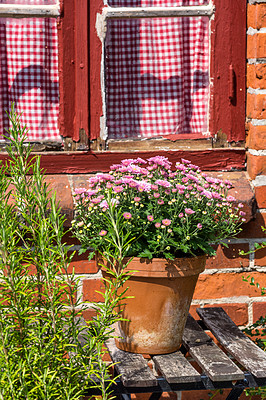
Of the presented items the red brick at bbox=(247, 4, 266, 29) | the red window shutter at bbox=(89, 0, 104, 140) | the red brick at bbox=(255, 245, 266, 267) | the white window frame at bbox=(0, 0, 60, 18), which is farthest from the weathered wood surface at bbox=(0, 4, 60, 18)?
the red brick at bbox=(255, 245, 266, 267)

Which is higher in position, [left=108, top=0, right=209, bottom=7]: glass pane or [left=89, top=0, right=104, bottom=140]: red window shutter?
[left=108, top=0, right=209, bottom=7]: glass pane

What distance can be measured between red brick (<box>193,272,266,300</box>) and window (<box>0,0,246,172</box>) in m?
0.51

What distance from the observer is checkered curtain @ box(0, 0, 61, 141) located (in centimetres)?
272

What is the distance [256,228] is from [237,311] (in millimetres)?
379

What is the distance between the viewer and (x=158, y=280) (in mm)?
2135

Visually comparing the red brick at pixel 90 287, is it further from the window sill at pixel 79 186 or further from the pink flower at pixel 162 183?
the pink flower at pixel 162 183

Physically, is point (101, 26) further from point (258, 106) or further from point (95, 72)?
point (258, 106)

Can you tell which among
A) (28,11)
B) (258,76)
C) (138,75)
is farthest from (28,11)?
(258,76)

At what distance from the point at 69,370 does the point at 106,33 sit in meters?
1.56

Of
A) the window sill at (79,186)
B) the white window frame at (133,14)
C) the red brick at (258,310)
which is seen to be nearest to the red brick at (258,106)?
the window sill at (79,186)

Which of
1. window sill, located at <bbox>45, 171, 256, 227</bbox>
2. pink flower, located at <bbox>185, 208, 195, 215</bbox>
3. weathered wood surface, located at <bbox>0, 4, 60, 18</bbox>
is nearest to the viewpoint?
pink flower, located at <bbox>185, 208, 195, 215</bbox>

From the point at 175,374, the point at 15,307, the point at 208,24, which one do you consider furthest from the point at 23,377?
the point at 208,24

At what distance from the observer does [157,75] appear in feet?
9.34

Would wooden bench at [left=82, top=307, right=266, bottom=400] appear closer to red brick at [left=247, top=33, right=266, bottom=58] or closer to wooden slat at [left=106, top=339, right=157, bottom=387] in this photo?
wooden slat at [left=106, top=339, right=157, bottom=387]
